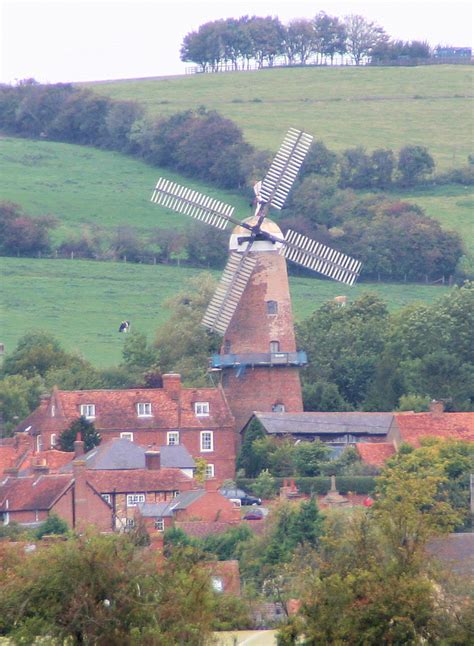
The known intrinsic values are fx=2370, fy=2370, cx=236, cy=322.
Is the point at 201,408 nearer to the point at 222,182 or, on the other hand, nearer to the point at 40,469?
the point at 40,469

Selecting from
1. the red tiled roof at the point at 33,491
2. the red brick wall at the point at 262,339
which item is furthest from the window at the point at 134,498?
the red brick wall at the point at 262,339

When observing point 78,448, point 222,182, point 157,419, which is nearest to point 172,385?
point 157,419

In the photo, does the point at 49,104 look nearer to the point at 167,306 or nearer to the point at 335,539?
the point at 167,306

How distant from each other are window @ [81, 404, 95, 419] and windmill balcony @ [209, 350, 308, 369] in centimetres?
501

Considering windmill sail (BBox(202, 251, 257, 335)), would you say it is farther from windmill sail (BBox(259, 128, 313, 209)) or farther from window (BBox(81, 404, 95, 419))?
window (BBox(81, 404, 95, 419))

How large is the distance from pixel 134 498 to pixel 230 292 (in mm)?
12539

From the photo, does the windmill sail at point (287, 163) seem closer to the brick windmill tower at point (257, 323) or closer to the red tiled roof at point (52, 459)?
the brick windmill tower at point (257, 323)

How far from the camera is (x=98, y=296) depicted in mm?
129250

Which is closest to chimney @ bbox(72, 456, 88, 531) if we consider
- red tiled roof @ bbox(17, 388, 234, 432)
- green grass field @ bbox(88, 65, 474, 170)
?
red tiled roof @ bbox(17, 388, 234, 432)

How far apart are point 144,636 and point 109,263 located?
92.4 meters

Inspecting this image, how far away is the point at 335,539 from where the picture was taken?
50406 millimetres

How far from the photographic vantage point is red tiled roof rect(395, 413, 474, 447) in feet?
291

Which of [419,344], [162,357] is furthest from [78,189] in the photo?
[419,344]

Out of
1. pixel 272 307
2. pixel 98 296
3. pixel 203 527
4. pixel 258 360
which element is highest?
pixel 272 307
